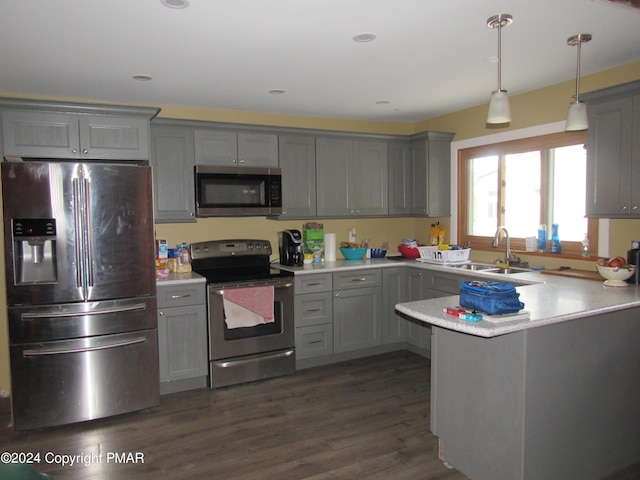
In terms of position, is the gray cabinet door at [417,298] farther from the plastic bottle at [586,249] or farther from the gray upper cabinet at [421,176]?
the plastic bottle at [586,249]

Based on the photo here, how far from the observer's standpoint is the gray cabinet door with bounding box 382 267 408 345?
452cm

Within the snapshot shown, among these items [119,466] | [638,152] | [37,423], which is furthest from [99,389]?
[638,152]

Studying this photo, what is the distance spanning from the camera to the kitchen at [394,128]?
3.41 m

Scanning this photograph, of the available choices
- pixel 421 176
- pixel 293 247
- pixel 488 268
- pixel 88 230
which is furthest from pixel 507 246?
pixel 88 230

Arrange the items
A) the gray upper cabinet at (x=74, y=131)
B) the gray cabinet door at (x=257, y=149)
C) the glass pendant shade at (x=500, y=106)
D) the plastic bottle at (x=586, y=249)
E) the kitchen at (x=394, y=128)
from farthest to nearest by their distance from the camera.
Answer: the gray cabinet door at (x=257, y=149) < the plastic bottle at (x=586, y=249) < the kitchen at (x=394, y=128) < the gray upper cabinet at (x=74, y=131) < the glass pendant shade at (x=500, y=106)

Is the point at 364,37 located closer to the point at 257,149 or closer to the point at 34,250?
the point at 257,149

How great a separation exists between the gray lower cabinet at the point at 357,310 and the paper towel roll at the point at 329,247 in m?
0.51

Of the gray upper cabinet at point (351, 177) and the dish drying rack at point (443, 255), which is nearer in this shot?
the dish drying rack at point (443, 255)

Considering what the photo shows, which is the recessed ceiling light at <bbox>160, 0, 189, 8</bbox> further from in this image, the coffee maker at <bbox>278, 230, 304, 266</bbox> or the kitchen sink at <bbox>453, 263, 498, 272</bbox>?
the kitchen sink at <bbox>453, 263, 498, 272</bbox>

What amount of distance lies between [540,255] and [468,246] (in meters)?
0.80

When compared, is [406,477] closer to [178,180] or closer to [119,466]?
[119,466]

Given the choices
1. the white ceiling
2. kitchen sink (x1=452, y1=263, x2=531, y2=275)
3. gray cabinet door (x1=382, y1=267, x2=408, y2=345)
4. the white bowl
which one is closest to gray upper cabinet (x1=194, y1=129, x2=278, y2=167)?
the white ceiling

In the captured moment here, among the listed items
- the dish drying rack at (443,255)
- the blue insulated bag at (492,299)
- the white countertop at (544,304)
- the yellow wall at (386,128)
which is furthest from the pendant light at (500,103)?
the dish drying rack at (443,255)

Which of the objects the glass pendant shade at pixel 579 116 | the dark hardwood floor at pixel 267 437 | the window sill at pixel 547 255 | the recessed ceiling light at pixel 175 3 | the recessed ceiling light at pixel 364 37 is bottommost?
the dark hardwood floor at pixel 267 437
